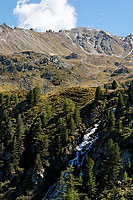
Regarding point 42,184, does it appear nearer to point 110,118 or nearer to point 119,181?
point 119,181

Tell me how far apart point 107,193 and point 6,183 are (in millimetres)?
55068

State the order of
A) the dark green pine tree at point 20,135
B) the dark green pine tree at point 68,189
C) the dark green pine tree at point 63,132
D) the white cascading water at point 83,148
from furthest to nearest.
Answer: the dark green pine tree at point 20,135, the dark green pine tree at point 63,132, the white cascading water at point 83,148, the dark green pine tree at point 68,189

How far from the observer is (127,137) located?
6869 cm

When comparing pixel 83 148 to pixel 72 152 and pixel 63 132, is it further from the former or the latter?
pixel 63 132

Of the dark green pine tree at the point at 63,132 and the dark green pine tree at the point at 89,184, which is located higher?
the dark green pine tree at the point at 63,132

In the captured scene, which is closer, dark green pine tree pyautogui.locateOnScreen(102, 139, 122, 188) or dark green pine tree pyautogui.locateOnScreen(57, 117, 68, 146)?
dark green pine tree pyautogui.locateOnScreen(102, 139, 122, 188)

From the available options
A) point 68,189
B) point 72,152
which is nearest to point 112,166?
point 72,152

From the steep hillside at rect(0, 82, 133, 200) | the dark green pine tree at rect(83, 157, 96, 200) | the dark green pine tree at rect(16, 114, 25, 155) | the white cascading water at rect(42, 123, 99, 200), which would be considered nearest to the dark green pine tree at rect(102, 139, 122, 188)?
the steep hillside at rect(0, 82, 133, 200)

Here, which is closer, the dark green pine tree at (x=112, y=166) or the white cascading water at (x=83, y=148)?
the dark green pine tree at (x=112, y=166)

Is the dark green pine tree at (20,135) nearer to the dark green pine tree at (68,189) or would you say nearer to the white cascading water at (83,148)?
the white cascading water at (83,148)

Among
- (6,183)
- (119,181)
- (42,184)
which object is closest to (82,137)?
(42,184)

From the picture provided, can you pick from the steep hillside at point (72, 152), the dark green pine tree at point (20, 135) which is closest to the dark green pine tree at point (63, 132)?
the steep hillside at point (72, 152)

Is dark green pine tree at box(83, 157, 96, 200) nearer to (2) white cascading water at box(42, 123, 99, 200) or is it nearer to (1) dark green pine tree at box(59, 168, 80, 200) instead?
(2) white cascading water at box(42, 123, 99, 200)

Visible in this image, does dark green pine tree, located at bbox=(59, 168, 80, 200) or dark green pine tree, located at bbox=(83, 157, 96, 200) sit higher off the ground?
dark green pine tree, located at bbox=(59, 168, 80, 200)
